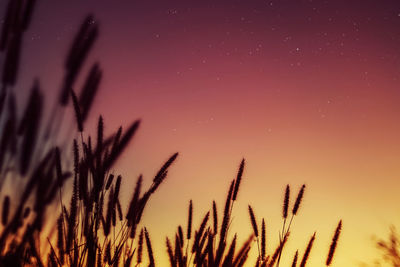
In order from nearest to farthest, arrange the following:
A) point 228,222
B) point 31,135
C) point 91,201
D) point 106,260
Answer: point 31,135, point 91,201, point 106,260, point 228,222

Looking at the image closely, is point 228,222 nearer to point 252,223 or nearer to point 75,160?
point 252,223

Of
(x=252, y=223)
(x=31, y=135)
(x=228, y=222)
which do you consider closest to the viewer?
(x=31, y=135)

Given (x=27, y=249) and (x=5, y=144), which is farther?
(x=27, y=249)

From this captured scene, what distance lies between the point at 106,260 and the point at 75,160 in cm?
40

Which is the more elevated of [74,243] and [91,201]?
[91,201]

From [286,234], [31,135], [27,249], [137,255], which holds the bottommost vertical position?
[27,249]

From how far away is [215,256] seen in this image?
5.94 ft

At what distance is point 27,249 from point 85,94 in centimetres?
58

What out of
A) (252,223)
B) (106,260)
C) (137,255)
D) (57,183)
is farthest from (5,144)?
(252,223)

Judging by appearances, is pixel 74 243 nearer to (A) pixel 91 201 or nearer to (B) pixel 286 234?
(A) pixel 91 201

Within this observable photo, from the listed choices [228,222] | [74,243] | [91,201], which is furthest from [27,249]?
[228,222]

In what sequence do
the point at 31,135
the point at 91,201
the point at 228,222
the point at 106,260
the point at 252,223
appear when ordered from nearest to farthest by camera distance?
1. the point at 31,135
2. the point at 91,201
3. the point at 106,260
4. the point at 228,222
5. the point at 252,223

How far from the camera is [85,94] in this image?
166 cm

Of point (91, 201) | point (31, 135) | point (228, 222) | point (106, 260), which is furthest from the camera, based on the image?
point (228, 222)
